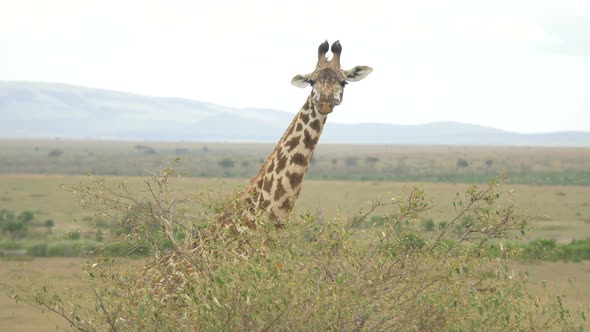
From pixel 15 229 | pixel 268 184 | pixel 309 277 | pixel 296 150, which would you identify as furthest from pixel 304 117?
pixel 15 229

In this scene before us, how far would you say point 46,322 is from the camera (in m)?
19.6

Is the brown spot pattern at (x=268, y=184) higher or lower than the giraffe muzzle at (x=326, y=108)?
lower

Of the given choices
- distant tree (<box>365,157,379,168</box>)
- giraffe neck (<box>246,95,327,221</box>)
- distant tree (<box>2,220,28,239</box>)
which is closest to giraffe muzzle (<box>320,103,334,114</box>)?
giraffe neck (<box>246,95,327,221</box>)

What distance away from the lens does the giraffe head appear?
9039 mm

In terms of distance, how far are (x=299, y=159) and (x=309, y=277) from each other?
248 centimetres

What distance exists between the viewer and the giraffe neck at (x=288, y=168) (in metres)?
9.06

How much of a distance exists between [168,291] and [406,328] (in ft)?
7.01

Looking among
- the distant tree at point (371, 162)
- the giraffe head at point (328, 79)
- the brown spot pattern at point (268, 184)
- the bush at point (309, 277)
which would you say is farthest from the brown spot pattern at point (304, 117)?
the distant tree at point (371, 162)

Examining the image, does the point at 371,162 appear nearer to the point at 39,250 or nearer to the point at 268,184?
the point at 39,250

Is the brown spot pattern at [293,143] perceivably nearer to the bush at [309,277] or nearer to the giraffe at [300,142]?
the giraffe at [300,142]

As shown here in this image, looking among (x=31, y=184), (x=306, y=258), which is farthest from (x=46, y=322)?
(x=31, y=184)

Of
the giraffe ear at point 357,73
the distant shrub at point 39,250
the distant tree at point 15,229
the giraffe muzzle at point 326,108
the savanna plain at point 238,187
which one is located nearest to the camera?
the giraffe muzzle at point 326,108

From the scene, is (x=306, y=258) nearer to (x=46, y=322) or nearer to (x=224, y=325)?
(x=224, y=325)

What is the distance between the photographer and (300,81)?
946 centimetres
